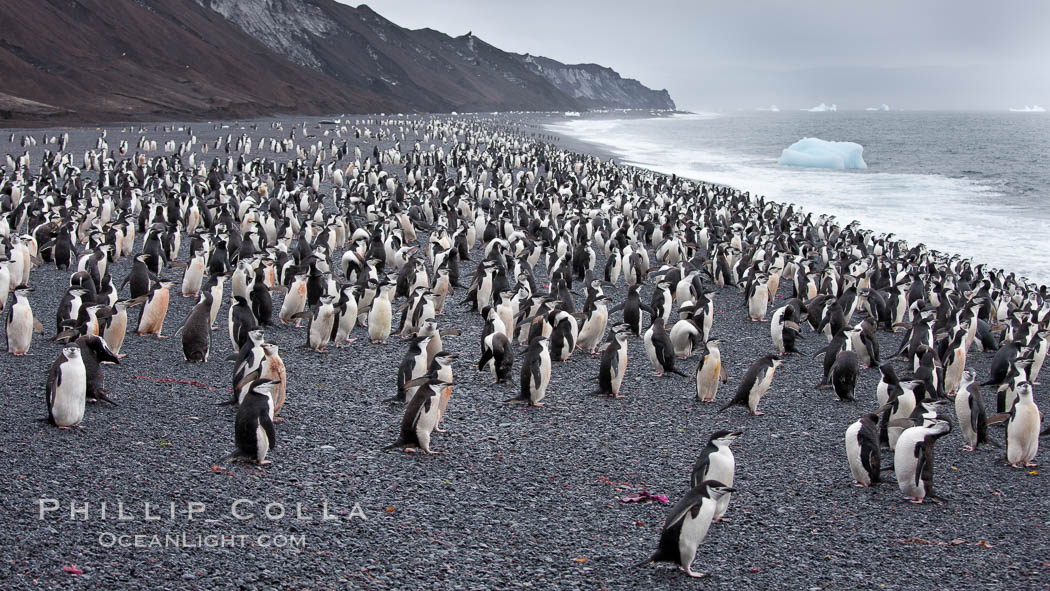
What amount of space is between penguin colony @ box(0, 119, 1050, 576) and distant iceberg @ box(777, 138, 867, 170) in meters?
33.1

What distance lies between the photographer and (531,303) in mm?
11625

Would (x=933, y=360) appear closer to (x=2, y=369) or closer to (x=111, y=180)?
(x=2, y=369)

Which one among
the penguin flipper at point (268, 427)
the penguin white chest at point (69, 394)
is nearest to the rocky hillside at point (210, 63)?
the penguin white chest at point (69, 394)

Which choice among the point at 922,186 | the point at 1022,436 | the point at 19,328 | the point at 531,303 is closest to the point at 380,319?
the point at 531,303

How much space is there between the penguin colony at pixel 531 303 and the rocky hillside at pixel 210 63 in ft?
116

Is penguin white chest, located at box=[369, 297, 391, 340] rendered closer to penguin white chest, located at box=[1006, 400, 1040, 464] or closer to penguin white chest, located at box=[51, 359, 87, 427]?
penguin white chest, located at box=[51, 359, 87, 427]

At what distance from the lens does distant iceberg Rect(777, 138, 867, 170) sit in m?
55.2

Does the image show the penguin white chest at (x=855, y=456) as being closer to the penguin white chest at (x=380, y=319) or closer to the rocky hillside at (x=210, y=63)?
the penguin white chest at (x=380, y=319)

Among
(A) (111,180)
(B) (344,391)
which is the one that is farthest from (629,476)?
(A) (111,180)

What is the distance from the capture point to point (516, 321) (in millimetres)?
11453

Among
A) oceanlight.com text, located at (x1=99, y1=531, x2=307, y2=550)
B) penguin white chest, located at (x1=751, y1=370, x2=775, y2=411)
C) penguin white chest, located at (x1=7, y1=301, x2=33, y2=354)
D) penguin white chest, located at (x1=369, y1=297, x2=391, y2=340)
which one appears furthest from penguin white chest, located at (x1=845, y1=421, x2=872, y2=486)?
penguin white chest, located at (x1=7, y1=301, x2=33, y2=354)

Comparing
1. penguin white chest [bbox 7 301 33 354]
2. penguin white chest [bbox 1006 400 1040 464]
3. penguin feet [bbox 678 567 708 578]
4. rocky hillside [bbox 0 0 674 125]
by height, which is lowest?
penguin feet [bbox 678 567 708 578]

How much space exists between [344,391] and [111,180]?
19.5m

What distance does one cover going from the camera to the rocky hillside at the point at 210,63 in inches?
2308
